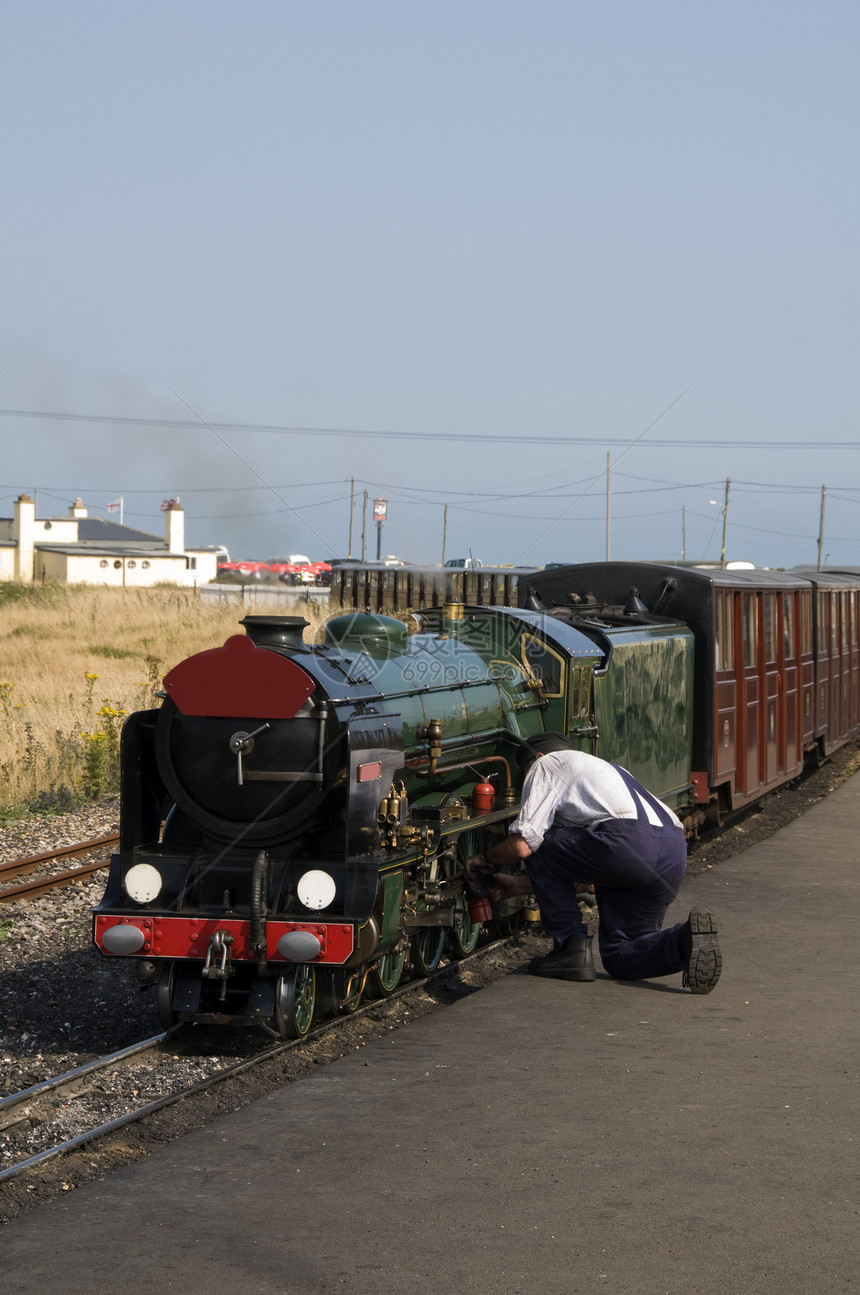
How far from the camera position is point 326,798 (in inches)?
264

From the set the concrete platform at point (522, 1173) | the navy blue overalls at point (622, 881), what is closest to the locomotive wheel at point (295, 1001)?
the concrete platform at point (522, 1173)

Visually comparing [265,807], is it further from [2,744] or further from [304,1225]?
[2,744]

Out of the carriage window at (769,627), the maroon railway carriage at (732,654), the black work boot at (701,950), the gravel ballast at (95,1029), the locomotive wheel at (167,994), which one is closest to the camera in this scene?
the gravel ballast at (95,1029)

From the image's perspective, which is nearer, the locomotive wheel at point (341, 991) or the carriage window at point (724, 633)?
the locomotive wheel at point (341, 991)

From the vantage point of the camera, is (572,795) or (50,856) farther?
(50,856)

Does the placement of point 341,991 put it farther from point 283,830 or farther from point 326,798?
point 326,798

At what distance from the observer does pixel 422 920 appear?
7320 mm

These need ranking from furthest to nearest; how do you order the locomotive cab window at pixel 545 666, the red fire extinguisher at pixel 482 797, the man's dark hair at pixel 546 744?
the locomotive cab window at pixel 545 666
the red fire extinguisher at pixel 482 797
the man's dark hair at pixel 546 744

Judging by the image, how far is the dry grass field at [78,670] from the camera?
15.1 meters

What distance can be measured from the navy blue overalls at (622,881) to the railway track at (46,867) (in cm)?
428

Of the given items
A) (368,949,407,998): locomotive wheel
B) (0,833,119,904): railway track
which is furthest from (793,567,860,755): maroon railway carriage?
(368,949,407,998): locomotive wheel

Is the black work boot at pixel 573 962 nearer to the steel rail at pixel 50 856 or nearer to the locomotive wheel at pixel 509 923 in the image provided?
the locomotive wheel at pixel 509 923

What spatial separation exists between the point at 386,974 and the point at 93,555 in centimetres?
5805

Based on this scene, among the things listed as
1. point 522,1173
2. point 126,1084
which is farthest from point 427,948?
point 522,1173
